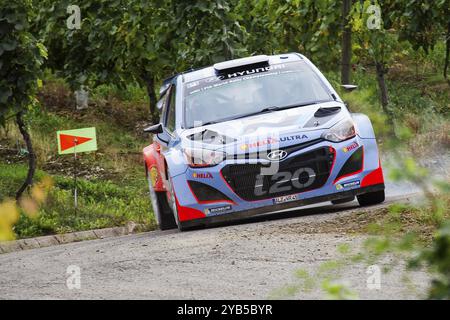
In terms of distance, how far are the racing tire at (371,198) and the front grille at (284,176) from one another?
80cm

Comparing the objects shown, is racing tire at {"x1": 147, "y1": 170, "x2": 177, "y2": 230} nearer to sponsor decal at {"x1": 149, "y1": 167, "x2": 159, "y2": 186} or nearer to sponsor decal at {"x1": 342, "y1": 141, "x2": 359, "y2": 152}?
sponsor decal at {"x1": 149, "y1": 167, "x2": 159, "y2": 186}

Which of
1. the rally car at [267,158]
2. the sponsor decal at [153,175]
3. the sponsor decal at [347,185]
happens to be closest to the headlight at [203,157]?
the rally car at [267,158]

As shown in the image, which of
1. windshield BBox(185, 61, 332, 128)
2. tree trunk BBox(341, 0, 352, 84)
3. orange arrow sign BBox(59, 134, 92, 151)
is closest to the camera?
windshield BBox(185, 61, 332, 128)

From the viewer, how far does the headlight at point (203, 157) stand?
11.1 meters

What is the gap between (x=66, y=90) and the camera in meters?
30.4

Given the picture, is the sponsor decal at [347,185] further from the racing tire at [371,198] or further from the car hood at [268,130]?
the car hood at [268,130]

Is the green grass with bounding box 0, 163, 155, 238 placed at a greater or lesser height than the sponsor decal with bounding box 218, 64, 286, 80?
lesser

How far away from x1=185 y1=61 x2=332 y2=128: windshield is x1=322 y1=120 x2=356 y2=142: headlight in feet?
2.87

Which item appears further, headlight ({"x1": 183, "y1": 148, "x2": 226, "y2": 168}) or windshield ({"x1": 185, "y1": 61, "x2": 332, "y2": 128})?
windshield ({"x1": 185, "y1": 61, "x2": 332, "y2": 128})

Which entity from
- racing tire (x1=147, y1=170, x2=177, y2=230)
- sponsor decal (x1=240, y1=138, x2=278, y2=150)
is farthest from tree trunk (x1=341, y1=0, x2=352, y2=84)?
sponsor decal (x1=240, y1=138, x2=278, y2=150)

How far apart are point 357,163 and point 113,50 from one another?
33.7ft

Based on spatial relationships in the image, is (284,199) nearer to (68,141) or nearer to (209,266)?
(209,266)

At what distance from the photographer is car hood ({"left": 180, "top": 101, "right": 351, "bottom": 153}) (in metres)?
11.1

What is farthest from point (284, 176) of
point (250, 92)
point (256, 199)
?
point (250, 92)
